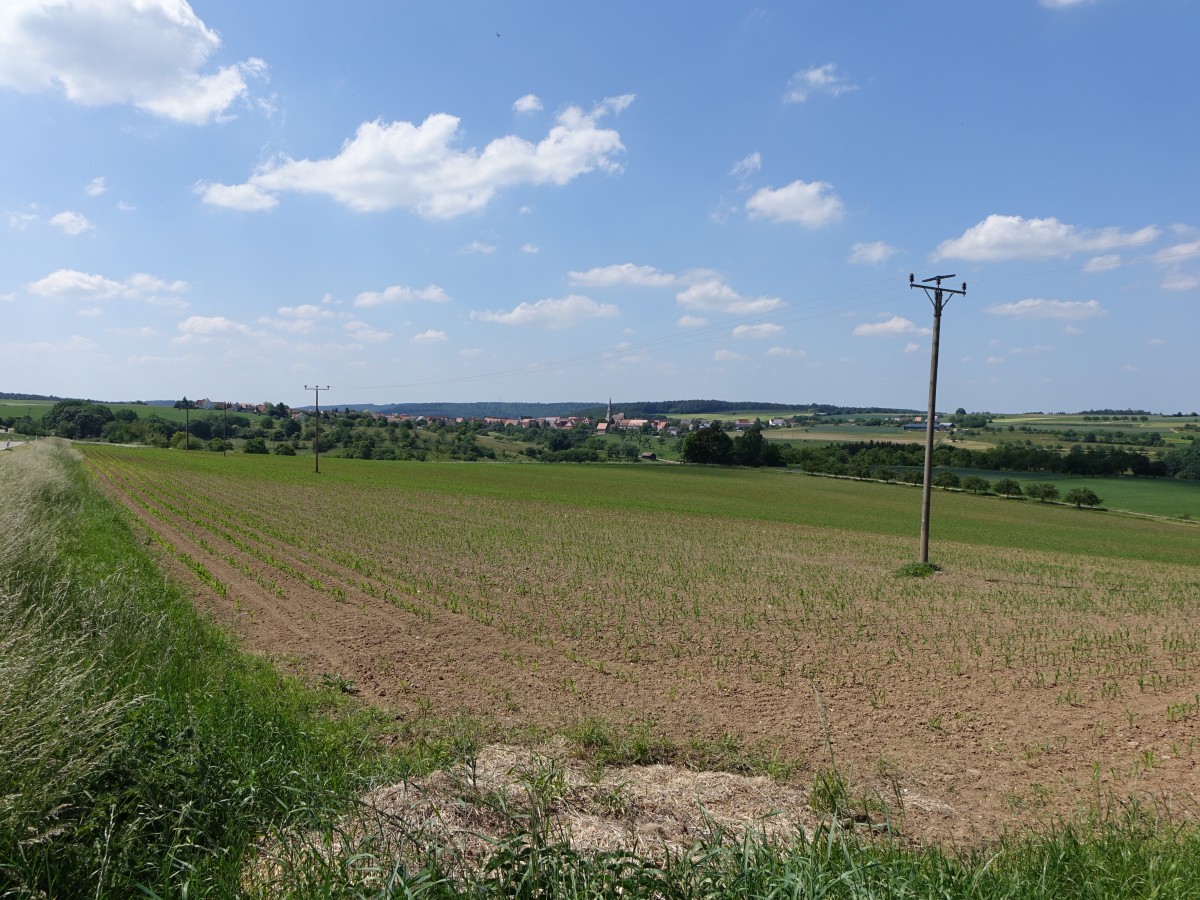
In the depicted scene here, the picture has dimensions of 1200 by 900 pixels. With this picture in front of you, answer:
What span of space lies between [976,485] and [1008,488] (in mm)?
4153

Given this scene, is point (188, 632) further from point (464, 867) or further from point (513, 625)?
point (464, 867)

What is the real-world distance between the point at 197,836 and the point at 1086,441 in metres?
153

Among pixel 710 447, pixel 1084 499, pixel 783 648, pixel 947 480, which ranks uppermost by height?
pixel 710 447

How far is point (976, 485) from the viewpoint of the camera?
268ft

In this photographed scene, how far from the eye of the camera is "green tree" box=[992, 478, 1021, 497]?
77.5 metres

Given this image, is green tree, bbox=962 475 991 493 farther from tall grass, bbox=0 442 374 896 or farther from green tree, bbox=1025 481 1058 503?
tall grass, bbox=0 442 374 896

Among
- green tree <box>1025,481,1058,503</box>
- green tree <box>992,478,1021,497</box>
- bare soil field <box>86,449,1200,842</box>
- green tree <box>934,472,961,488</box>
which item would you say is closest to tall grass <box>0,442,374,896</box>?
bare soil field <box>86,449,1200,842</box>

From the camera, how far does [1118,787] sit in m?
7.44

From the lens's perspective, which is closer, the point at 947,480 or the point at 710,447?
the point at 947,480

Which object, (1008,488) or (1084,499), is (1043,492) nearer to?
(1008,488)

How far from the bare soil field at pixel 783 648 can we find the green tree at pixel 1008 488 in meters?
55.0

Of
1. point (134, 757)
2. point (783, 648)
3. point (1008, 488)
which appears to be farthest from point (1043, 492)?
point (134, 757)

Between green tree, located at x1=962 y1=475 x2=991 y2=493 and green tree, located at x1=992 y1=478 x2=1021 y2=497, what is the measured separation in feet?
3.80

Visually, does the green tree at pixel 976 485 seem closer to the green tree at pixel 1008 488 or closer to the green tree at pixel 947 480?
the green tree at pixel 947 480
